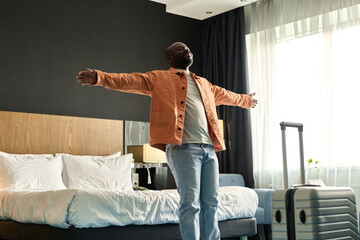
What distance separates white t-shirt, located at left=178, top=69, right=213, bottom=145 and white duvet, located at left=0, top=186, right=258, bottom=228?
0.96 meters

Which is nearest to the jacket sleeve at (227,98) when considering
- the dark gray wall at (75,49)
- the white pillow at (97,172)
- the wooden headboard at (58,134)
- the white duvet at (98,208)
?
the white duvet at (98,208)

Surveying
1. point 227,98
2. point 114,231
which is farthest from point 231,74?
point 114,231

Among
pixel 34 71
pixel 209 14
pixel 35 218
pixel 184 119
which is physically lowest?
pixel 35 218

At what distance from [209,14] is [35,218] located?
4331 mm

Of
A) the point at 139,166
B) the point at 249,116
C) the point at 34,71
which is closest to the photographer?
the point at 34,71

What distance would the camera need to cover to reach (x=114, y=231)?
3355 mm

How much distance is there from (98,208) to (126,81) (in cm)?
102

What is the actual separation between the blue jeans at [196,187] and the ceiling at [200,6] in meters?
4.09

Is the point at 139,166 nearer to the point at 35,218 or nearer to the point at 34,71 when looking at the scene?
the point at 34,71

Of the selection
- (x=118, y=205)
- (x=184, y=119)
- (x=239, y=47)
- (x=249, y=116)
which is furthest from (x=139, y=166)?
(x=184, y=119)

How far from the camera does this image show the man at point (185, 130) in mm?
2623

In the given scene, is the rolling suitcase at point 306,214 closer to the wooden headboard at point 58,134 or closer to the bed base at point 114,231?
the bed base at point 114,231

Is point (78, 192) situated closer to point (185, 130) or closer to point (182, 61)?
point (185, 130)

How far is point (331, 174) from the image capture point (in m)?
5.52
